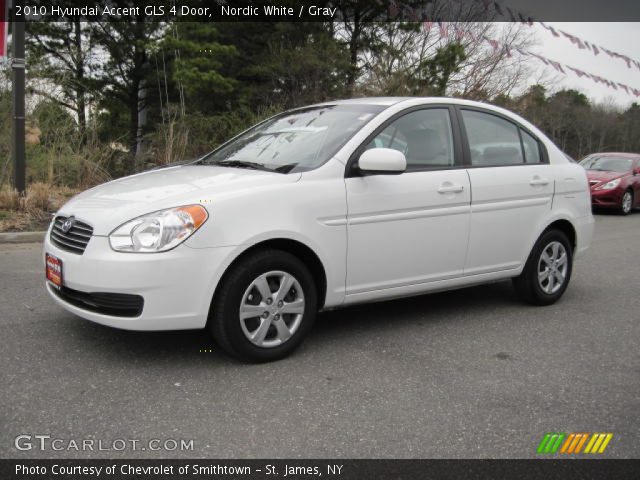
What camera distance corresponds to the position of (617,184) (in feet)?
46.1

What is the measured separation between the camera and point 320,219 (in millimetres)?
3877

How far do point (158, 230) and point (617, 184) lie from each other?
13.0 meters

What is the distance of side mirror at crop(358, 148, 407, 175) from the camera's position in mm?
3939

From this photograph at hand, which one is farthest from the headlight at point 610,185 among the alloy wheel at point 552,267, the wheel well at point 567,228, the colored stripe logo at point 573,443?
the colored stripe logo at point 573,443

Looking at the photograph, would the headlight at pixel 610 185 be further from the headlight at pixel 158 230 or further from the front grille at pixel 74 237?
the front grille at pixel 74 237

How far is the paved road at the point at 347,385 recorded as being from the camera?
9.45ft

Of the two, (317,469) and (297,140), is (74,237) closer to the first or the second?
(297,140)

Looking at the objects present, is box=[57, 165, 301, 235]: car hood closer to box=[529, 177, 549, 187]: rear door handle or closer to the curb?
box=[529, 177, 549, 187]: rear door handle

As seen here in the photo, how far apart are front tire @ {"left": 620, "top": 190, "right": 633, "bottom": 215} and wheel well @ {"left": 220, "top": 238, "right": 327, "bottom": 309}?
1202 centimetres

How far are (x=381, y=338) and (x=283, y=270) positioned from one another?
1.01 m

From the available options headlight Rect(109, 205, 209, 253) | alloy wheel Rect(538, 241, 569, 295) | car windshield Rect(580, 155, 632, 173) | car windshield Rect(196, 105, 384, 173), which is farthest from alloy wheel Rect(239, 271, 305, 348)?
car windshield Rect(580, 155, 632, 173)

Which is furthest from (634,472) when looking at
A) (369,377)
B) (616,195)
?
(616,195)

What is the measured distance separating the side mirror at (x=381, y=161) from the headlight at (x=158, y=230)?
1076 mm

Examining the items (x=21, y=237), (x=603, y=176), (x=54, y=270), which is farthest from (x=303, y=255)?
(x=603, y=176)
